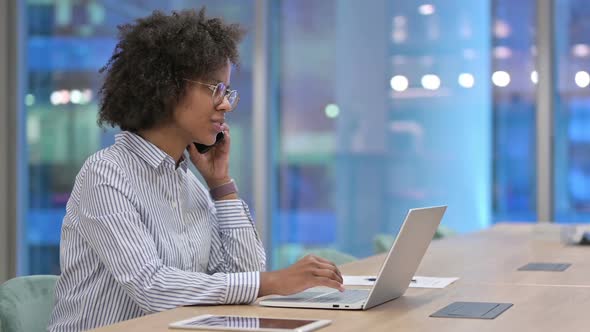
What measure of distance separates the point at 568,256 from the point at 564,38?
2.74 m

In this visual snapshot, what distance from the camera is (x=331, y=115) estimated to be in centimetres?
630

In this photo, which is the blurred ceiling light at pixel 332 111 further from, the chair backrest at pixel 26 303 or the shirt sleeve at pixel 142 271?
the shirt sleeve at pixel 142 271

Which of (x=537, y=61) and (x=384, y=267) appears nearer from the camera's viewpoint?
(x=384, y=267)

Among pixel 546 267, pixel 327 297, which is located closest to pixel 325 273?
pixel 327 297

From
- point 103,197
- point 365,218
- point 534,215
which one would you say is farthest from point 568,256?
point 365,218

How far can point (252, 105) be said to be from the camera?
6.28 m

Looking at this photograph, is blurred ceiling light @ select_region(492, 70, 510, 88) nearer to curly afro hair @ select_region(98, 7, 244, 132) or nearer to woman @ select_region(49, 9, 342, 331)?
woman @ select_region(49, 9, 342, 331)

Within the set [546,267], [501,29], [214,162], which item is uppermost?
[501,29]

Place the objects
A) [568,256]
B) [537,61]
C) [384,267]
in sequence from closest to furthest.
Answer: [384,267], [568,256], [537,61]

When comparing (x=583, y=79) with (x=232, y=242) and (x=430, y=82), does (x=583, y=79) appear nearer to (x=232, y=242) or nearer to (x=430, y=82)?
(x=430, y=82)

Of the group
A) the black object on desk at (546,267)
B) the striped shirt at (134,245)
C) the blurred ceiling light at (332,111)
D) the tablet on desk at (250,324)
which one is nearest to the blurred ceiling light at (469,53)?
the blurred ceiling light at (332,111)

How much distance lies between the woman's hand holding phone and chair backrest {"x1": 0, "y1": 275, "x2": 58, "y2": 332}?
516 millimetres

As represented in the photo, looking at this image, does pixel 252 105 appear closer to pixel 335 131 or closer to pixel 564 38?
pixel 335 131

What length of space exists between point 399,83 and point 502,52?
28.4 inches
